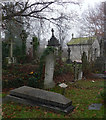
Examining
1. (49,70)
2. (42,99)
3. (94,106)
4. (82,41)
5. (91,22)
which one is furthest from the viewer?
(82,41)

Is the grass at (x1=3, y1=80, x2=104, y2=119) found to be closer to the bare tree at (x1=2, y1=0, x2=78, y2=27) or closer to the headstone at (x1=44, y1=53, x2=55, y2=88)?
the headstone at (x1=44, y1=53, x2=55, y2=88)

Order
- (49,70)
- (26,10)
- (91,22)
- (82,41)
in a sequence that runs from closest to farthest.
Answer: (49,70)
(26,10)
(91,22)
(82,41)

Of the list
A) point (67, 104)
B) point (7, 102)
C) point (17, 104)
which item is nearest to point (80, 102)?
point (67, 104)

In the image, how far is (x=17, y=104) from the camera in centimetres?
335

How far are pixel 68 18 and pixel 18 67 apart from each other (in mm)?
3163

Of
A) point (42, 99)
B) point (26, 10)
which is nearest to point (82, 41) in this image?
point (26, 10)

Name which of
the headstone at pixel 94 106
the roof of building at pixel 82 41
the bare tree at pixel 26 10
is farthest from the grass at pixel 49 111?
the roof of building at pixel 82 41

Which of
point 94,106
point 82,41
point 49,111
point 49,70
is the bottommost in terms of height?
point 49,111

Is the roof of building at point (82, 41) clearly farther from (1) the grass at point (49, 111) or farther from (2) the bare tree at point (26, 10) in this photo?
(1) the grass at point (49, 111)

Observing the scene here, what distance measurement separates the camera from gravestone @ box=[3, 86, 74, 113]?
2.85 meters

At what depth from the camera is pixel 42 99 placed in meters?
3.04

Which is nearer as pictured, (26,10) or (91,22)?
(26,10)

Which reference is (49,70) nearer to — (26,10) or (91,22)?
(26,10)

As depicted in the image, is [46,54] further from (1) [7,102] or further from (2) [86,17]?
(2) [86,17]
